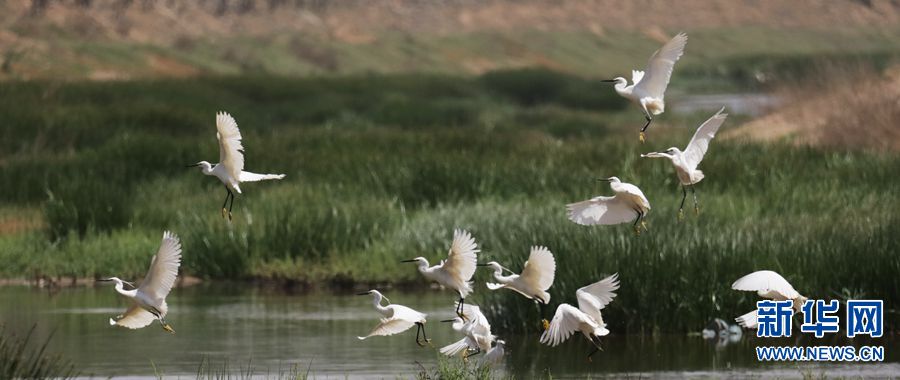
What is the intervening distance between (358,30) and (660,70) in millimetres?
96750

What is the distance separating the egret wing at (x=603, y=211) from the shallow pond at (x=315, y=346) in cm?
287

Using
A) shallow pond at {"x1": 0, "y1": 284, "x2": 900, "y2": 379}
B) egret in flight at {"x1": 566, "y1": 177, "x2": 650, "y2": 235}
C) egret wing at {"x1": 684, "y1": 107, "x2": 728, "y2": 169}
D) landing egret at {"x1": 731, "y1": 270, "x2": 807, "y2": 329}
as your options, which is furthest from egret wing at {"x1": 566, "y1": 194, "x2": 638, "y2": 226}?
shallow pond at {"x1": 0, "y1": 284, "x2": 900, "y2": 379}

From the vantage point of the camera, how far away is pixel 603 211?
33.1 ft

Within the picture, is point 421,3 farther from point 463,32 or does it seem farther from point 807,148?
point 807,148

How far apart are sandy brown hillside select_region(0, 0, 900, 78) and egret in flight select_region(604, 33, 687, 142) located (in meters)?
47.5

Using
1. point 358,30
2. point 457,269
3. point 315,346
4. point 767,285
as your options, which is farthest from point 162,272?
point 358,30

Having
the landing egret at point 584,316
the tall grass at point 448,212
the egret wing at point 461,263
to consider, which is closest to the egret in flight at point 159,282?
the egret wing at point 461,263

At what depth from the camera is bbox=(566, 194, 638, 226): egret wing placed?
32.7 ft

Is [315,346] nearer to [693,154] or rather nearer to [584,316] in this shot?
[584,316]

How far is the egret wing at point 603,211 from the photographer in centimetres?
997

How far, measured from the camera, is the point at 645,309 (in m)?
16.2

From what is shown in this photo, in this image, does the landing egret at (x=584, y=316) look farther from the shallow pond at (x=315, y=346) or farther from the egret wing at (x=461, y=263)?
the shallow pond at (x=315, y=346)

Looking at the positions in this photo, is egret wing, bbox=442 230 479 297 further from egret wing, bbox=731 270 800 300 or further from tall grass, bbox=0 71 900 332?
tall grass, bbox=0 71 900 332

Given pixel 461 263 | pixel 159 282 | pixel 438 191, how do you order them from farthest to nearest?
pixel 438 191, pixel 461 263, pixel 159 282
